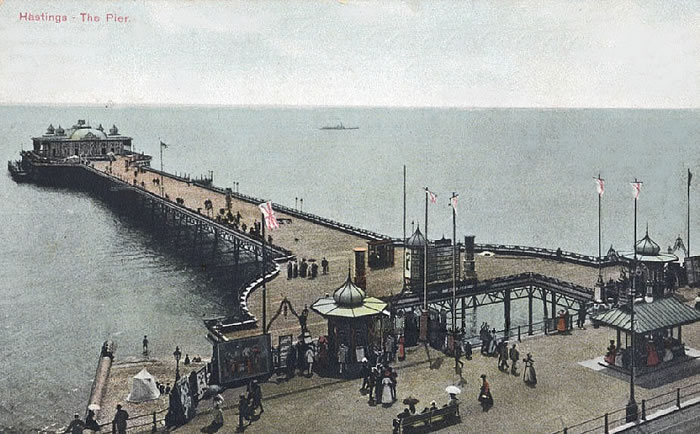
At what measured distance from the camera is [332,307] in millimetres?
27328

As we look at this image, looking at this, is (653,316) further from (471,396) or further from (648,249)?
(648,249)

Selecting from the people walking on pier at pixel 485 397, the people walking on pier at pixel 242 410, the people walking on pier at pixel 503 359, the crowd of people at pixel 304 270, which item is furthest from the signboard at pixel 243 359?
the crowd of people at pixel 304 270

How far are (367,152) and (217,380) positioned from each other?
572 feet

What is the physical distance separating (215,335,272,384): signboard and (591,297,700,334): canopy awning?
12.0 metres

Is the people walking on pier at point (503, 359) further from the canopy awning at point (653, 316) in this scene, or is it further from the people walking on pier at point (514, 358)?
the canopy awning at point (653, 316)

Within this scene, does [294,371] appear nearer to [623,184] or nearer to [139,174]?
[139,174]

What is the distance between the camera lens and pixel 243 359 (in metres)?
25.3

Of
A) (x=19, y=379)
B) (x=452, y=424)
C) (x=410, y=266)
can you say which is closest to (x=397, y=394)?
(x=452, y=424)

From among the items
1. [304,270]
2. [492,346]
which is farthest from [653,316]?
[304,270]

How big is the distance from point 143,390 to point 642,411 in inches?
659

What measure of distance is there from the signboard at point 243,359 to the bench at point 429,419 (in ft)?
19.4

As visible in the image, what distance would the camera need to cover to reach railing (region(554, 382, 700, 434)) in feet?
72.9

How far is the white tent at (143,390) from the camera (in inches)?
1061

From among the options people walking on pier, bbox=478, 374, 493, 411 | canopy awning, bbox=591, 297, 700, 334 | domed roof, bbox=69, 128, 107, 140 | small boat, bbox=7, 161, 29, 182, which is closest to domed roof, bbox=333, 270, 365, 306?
people walking on pier, bbox=478, 374, 493, 411
